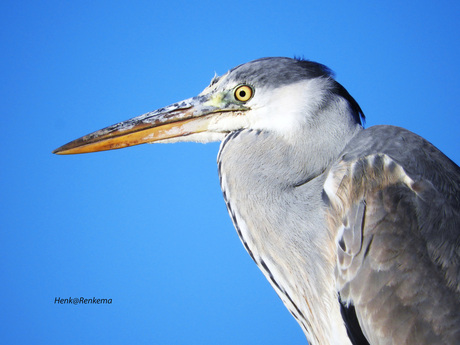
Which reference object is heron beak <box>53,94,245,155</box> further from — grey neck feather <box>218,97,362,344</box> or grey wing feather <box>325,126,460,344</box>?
grey wing feather <box>325,126,460,344</box>

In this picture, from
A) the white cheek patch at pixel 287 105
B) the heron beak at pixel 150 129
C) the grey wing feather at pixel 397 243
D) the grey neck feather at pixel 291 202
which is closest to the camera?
the grey wing feather at pixel 397 243

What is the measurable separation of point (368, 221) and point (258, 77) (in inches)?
21.3

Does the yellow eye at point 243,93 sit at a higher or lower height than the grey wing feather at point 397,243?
higher

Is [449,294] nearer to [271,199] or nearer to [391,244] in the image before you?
[391,244]

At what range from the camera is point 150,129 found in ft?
4.34

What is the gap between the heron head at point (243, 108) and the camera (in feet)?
3.91

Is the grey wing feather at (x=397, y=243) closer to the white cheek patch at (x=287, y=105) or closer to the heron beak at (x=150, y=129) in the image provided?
the white cheek patch at (x=287, y=105)

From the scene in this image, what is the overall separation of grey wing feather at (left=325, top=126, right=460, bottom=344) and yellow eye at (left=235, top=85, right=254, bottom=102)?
356 millimetres

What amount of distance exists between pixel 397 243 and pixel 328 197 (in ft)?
0.63

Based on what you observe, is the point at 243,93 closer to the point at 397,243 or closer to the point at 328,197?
the point at 328,197

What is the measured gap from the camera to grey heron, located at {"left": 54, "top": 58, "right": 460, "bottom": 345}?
91 centimetres

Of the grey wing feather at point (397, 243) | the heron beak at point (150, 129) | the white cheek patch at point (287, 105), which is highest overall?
the heron beak at point (150, 129)

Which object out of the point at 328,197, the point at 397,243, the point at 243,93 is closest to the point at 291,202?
the point at 328,197

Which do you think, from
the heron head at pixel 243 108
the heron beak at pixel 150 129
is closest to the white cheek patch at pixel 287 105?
the heron head at pixel 243 108
